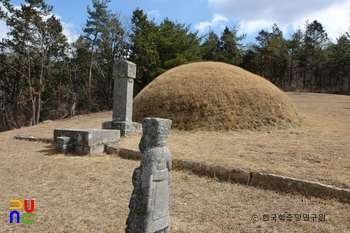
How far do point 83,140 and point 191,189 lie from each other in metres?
3.90

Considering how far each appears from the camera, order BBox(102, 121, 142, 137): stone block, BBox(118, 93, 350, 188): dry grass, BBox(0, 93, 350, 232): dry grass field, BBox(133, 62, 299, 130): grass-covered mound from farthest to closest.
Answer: BBox(133, 62, 299, 130): grass-covered mound → BBox(102, 121, 142, 137): stone block → BBox(118, 93, 350, 188): dry grass → BBox(0, 93, 350, 232): dry grass field

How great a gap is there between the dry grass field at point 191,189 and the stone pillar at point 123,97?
1.12 metres

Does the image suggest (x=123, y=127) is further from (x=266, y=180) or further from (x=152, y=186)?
(x=152, y=186)

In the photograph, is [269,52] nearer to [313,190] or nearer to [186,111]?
[186,111]

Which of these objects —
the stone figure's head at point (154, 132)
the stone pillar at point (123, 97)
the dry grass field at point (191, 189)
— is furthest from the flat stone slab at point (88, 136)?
the stone figure's head at point (154, 132)

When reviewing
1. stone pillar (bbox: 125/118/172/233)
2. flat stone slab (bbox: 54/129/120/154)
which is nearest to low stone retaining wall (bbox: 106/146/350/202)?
stone pillar (bbox: 125/118/172/233)

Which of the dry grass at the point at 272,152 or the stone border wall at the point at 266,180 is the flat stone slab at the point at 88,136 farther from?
the stone border wall at the point at 266,180

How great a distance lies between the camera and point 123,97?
8859mm

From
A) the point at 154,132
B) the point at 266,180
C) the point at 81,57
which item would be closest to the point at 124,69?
the point at 266,180

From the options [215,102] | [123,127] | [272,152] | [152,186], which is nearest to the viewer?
[152,186]

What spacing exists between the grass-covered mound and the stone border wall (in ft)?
15.9

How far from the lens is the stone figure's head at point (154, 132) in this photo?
8.61 feet

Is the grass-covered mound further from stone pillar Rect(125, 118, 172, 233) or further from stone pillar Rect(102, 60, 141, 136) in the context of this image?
stone pillar Rect(125, 118, 172, 233)

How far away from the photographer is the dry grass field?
333 cm
